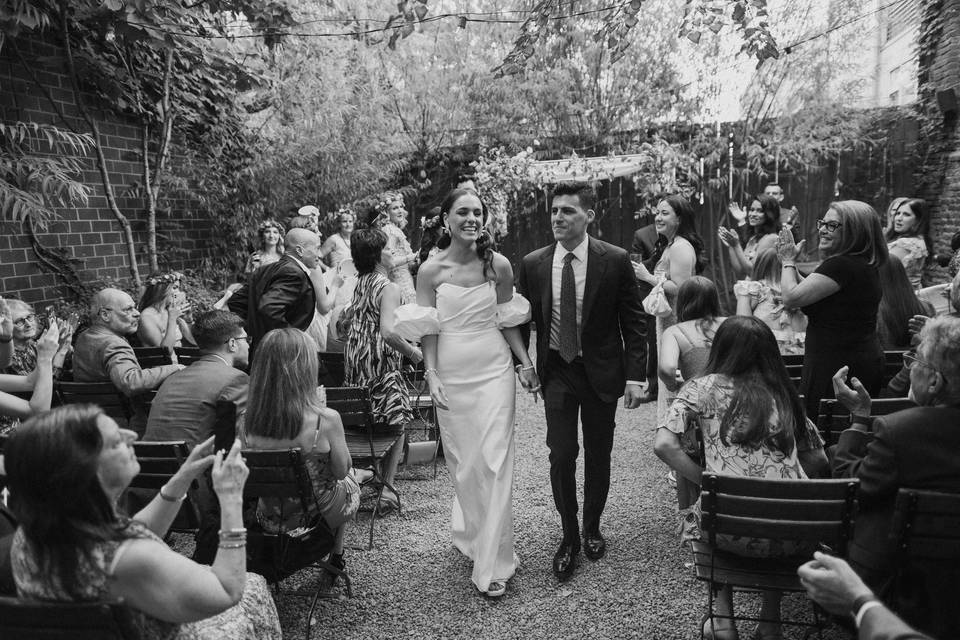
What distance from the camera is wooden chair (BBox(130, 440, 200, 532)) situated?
10.2 ft

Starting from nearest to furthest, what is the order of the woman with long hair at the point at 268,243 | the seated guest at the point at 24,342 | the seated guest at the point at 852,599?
the seated guest at the point at 852,599
the seated guest at the point at 24,342
the woman with long hair at the point at 268,243

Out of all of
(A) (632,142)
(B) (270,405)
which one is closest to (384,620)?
(B) (270,405)

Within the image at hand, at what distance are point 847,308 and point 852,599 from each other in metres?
2.34

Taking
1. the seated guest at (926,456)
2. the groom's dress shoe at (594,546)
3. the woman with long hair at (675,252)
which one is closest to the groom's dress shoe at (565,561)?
the groom's dress shoe at (594,546)

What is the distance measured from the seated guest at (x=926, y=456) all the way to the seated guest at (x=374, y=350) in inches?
114

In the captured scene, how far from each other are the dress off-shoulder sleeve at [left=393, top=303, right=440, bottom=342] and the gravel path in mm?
1293

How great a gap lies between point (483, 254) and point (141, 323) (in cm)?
301

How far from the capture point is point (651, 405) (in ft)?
23.3

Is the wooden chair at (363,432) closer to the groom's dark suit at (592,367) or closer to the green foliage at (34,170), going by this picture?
the groom's dark suit at (592,367)

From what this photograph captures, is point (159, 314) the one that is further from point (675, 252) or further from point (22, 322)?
point (675, 252)

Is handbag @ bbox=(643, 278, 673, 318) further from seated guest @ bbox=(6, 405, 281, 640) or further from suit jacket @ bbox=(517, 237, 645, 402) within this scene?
seated guest @ bbox=(6, 405, 281, 640)

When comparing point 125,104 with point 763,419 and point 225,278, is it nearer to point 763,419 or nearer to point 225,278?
point 225,278

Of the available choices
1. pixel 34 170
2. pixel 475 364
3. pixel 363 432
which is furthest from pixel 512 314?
pixel 34 170

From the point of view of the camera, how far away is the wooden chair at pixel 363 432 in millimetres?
4254
